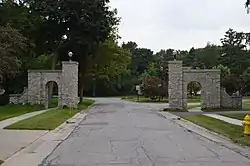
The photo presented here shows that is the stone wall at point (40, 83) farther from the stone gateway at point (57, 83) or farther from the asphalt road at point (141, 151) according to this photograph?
the asphalt road at point (141, 151)

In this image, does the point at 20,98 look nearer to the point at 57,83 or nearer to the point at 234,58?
the point at 57,83

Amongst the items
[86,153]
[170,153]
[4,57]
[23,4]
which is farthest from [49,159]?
[23,4]

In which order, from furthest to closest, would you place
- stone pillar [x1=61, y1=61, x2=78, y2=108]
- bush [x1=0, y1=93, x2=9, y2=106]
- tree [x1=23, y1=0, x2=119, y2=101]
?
bush [x1=0, y1=93, x2=9, y2=106] → tree [x1=23, y1=0, x2=119, y2=101] → stone pillar [x1=61, y1=61, x2=78, y2=108]

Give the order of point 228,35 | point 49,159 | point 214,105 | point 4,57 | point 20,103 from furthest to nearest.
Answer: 1. point 228,35
2. point 20,103
3. point 214,105
4. point 4,57
5. point 49,159

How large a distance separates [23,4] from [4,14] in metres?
5.26

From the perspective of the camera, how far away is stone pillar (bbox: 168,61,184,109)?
44750mm

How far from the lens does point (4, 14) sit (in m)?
50.7

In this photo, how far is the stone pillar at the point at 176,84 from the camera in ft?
147

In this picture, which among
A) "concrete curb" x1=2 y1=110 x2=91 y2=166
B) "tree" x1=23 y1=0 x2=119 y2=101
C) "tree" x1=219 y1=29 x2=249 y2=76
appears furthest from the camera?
"tree" x1=219 y1=29 x2=249 y2=76

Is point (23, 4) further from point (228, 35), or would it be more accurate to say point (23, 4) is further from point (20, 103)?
point (228, 35)

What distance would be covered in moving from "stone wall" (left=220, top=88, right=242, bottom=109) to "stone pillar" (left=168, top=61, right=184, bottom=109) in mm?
4215

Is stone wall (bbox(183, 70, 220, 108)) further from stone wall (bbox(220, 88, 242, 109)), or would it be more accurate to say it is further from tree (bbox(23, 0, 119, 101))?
tree (bbox(23, 0, 119, 101))

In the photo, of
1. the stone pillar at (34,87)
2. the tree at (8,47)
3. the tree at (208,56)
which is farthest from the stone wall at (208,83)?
the tree at (208,56)

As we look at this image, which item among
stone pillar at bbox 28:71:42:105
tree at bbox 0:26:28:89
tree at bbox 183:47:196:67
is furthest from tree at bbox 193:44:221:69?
tree at bbox 0:26:28:89
